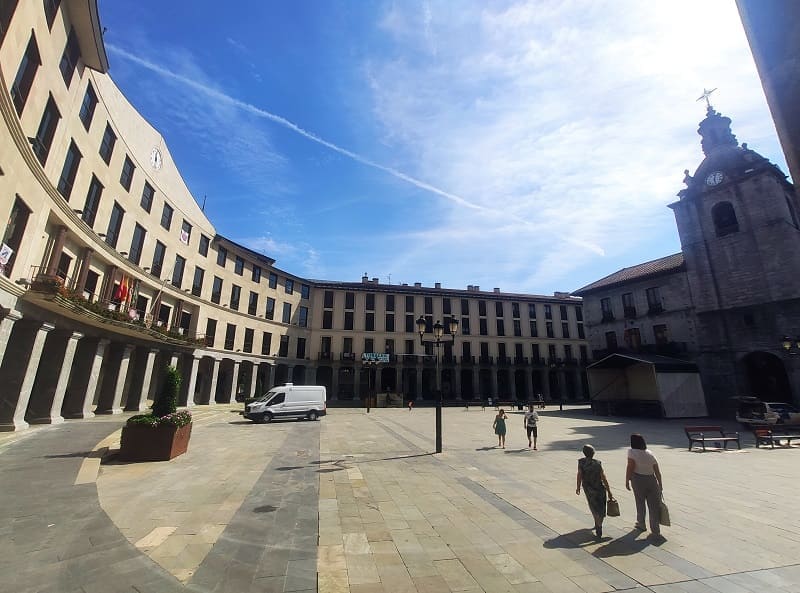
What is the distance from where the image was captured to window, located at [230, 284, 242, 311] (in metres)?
36.3

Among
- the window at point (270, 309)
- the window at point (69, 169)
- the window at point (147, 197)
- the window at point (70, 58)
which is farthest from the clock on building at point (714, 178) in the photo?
the window at point (270, 309)

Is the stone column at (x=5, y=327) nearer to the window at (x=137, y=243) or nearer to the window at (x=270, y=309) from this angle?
the window at (x=137, y=243)

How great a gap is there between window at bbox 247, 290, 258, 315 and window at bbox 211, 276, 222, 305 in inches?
165

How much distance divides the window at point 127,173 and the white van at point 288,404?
50.7 feet

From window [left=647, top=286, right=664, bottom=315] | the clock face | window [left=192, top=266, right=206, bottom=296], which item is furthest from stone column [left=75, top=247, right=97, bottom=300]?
window [left=647, top=286, right=664, bottom=315]

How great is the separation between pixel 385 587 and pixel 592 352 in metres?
37.2

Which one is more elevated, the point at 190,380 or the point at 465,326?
the point at 465,326

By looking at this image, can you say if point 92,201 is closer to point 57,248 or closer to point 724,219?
point 57,248

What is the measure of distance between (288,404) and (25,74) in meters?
19.0

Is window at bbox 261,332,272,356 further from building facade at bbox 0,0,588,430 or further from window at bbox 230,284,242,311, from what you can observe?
window at bbox 230,284,242,311

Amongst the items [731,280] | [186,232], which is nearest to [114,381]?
[186,232]

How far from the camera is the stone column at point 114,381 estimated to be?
20.9 metres

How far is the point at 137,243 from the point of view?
2383cm

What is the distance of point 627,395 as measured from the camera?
97.5ft
